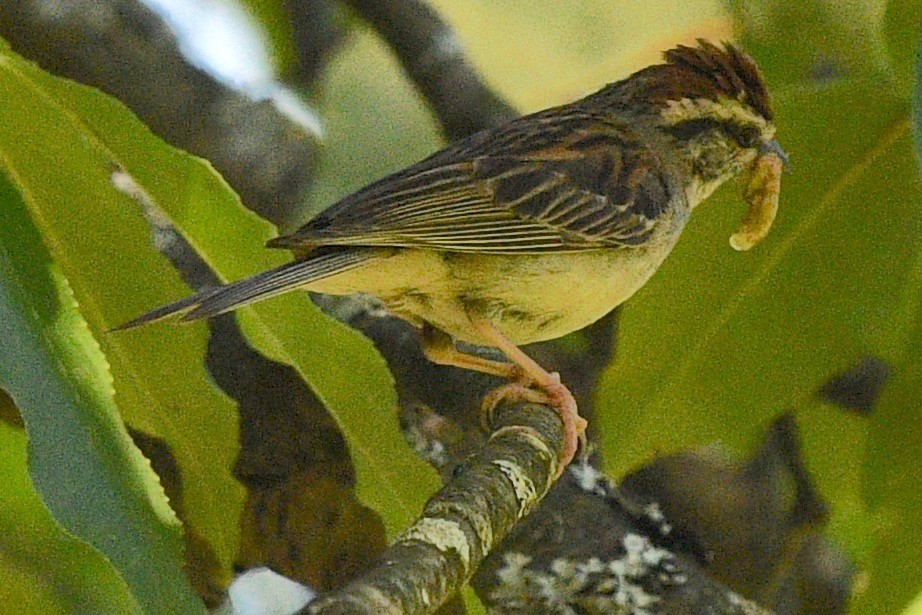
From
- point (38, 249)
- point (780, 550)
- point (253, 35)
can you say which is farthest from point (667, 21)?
point (38, 249)

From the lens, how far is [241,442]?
2801 millimetres

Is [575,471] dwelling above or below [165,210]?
below

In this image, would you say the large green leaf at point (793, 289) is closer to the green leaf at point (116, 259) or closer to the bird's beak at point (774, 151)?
the bird's beak at point (774, 151)

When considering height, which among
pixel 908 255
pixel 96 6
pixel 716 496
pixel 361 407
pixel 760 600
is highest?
pixel 96 6

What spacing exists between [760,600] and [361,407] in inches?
65.1

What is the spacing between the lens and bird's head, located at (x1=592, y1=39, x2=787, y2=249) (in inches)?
113

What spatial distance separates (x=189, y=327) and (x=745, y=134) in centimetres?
127

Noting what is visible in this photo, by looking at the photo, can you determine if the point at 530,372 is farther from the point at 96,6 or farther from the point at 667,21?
the point at 667,21

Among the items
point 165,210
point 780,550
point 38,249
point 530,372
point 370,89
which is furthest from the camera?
point 370,89

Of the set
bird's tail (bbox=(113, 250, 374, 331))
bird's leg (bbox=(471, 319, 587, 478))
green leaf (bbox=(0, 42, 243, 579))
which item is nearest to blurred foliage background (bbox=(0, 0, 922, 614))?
green leaf (bbox=(0, 42, 243, 579))

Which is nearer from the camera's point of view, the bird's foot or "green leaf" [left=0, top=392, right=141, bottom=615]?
"green leaf" [left=0, top=392, right=141, bottom=615]

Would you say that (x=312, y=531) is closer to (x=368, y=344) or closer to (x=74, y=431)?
(x=368, y=344)

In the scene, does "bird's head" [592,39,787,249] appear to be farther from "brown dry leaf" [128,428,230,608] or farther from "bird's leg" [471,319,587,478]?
"brown dry leaf" [128,428,230,608]

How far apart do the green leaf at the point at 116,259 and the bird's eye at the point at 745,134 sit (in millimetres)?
1218
